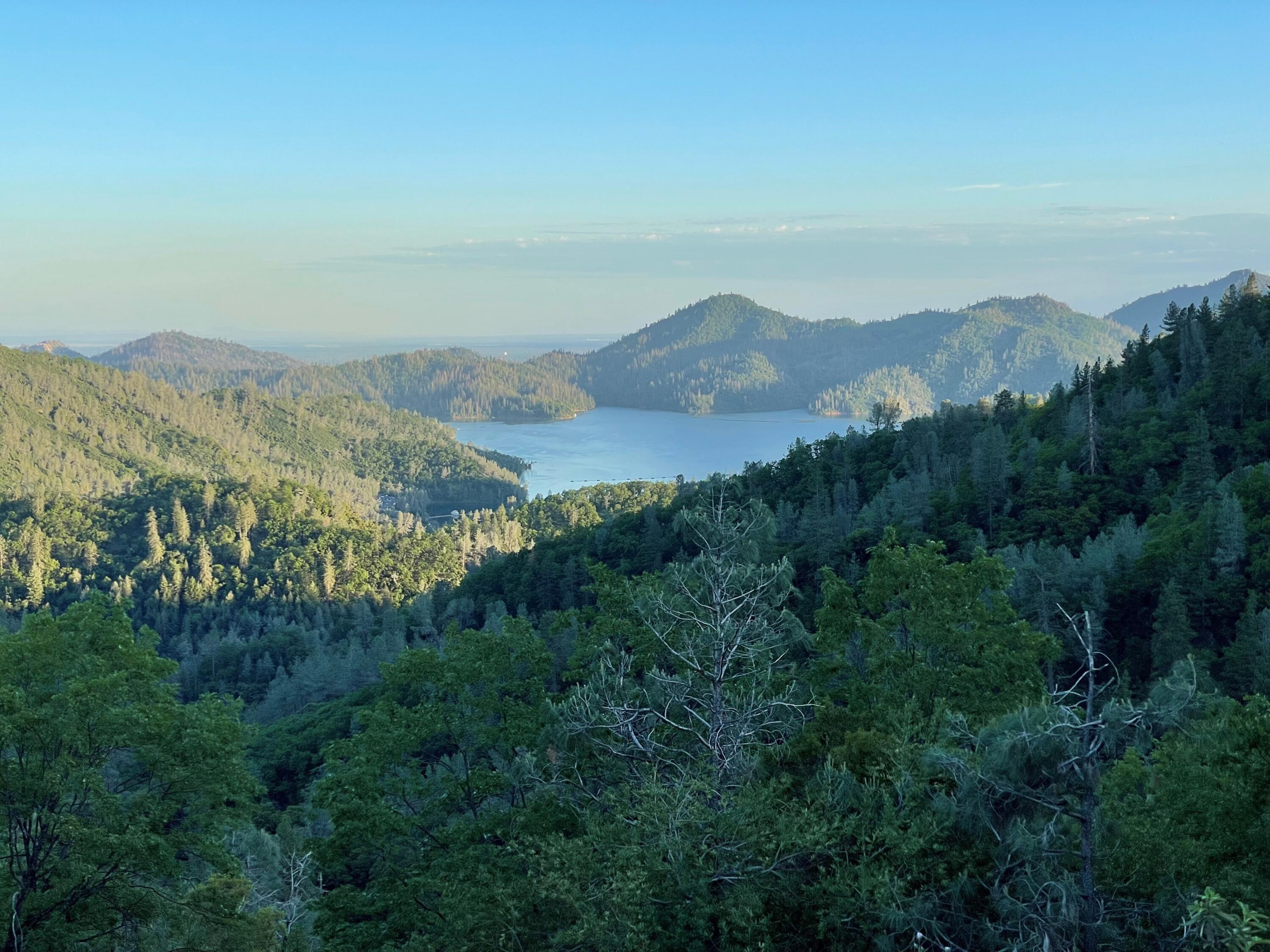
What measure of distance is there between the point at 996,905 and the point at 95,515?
15651cm

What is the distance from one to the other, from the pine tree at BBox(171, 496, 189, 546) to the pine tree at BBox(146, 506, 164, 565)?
206 cm

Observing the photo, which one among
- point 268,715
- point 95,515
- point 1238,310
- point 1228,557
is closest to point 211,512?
point 95,515

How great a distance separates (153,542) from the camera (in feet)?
431

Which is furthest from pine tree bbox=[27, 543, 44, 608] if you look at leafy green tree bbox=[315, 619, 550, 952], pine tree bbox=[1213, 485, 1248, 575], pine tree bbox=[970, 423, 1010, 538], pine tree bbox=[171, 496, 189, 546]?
pine tree bbox=[1213, 485, 1248, 575]

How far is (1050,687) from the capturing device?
23.1m

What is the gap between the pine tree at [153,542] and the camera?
130 m

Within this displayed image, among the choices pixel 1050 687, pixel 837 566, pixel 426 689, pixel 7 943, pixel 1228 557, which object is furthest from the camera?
pixel 837 566

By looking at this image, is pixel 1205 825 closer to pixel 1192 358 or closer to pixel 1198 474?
pixel 1198 474

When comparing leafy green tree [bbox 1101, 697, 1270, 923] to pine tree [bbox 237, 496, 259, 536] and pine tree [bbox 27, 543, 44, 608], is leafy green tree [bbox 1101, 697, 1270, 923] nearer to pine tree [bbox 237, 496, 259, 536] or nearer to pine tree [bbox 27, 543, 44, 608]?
pine tree [bbox 27, 543, 44, 608]

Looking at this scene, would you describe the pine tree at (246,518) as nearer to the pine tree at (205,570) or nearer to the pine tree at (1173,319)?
the pine tree at (205,570)

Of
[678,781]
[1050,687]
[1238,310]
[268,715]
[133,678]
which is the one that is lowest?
[268,715]

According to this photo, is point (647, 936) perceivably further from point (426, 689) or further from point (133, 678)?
point (426, 689)

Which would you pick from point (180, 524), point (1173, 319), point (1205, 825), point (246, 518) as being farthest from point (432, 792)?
point (180, 524)

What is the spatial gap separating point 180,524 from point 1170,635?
133 metres
